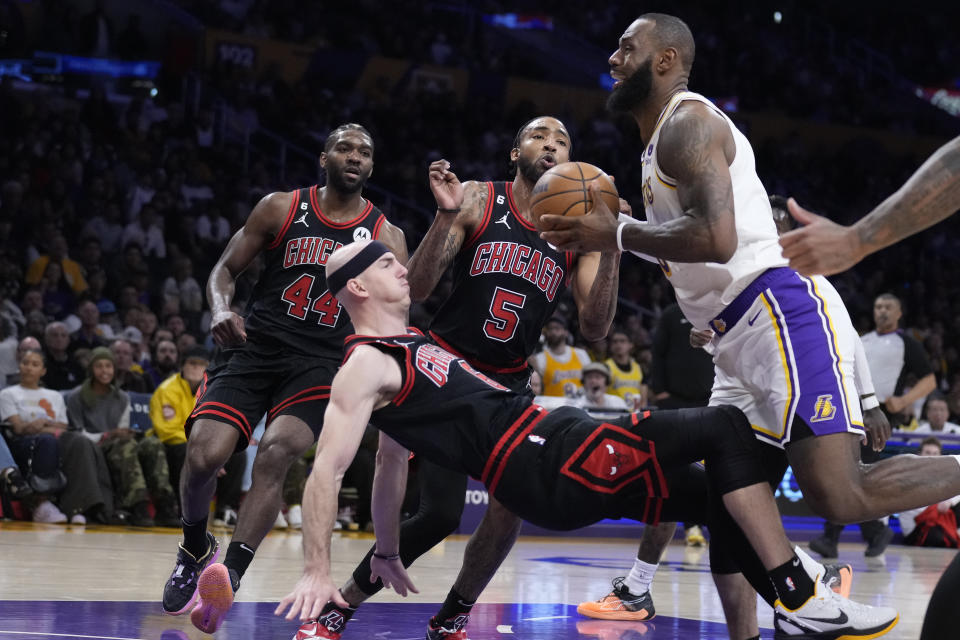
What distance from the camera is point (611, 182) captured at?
4594 millimetres

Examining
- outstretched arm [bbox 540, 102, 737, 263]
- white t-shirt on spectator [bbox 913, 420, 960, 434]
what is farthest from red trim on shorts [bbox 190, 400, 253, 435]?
white t-shirt on spectator [bbox 913, 420, 960, 434]

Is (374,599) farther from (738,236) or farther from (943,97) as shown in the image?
(943,97)

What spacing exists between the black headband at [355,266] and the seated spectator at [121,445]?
6768 mm

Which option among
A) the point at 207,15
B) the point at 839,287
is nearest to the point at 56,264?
the point at 207,15

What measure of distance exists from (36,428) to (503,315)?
6.53 metres

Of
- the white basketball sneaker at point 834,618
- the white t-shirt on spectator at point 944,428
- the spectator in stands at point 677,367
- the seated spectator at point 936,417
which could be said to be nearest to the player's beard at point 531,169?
the white basketball sneaker at point 834,618

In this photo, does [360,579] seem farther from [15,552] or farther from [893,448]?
[893,448]

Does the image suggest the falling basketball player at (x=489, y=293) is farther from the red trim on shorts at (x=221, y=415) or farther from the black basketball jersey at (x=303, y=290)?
the red trim on shorts at (x=221, y=415)

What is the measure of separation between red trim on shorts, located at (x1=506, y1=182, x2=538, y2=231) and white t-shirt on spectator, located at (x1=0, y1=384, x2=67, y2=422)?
651 centimetres

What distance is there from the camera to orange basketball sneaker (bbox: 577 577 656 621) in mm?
6316

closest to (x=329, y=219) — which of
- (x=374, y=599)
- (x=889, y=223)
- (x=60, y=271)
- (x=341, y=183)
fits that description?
(x=341, y=183)

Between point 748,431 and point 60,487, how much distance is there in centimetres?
799

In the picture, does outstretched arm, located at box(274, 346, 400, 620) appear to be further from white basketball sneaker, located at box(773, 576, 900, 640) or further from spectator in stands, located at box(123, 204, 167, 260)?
spectator in stands, located at box(123, 204, 167, 260)

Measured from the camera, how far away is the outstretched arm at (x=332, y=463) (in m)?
3.74
